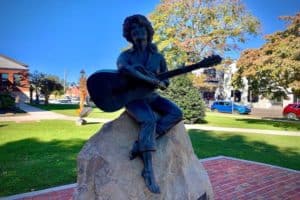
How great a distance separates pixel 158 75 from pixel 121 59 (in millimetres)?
465

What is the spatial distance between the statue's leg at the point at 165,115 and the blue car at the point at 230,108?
29.5m

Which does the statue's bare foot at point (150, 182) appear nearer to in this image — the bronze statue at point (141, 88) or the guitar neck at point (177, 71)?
the bronze statue at point (141, 88)

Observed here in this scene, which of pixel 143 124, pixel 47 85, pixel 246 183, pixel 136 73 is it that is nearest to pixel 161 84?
pixel 136 73

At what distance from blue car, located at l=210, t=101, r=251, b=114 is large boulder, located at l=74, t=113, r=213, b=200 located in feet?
96.8

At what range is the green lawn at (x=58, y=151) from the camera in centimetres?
633

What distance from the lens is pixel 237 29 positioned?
29875 mm

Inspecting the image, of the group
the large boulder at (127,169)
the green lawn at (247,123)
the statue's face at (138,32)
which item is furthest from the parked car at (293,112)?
the statue's face at (138,32)

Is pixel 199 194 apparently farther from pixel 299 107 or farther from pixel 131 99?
pixel 299 107

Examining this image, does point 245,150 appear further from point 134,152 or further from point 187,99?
point 187,99

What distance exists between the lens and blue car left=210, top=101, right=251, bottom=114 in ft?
105

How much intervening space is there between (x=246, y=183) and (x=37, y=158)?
5.22m

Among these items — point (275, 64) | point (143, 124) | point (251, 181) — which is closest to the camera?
point (143, 124)

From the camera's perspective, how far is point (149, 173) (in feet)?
10.8

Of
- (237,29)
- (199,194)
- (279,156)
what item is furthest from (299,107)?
(199,194)
